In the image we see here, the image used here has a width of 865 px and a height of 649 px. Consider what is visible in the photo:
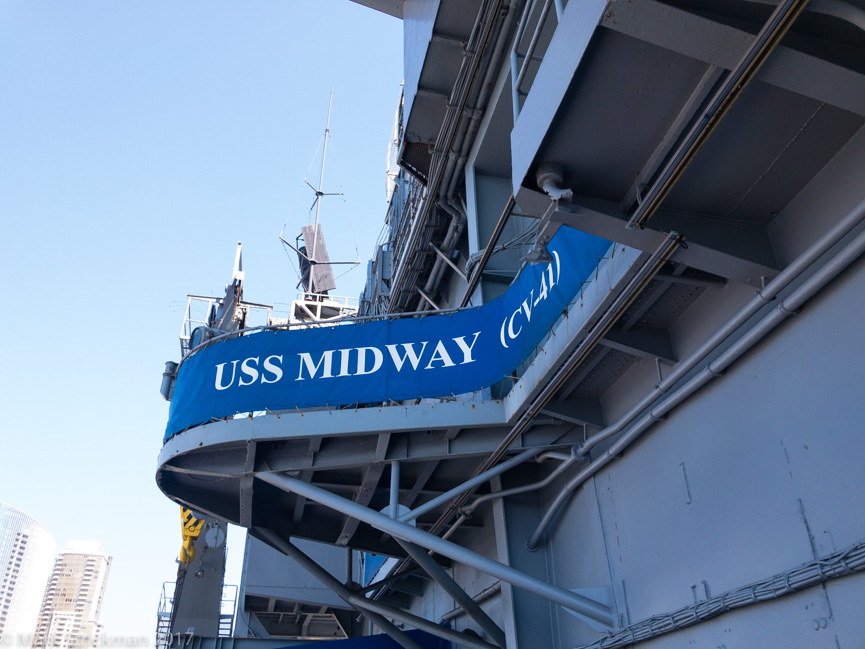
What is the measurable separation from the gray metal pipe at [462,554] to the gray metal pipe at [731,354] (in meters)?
1.58

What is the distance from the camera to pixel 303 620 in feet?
96.9

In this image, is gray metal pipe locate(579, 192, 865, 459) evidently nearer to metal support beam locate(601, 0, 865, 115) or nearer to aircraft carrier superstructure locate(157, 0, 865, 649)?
aircraft carrier superstructure locate(157, 0, 865, 649)

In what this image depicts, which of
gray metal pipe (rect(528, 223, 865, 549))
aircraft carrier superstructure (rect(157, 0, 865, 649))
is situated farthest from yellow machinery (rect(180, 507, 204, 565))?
gray metal pipe (rect(528, 223, 865, 549))

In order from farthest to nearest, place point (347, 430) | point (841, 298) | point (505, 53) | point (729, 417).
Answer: point (505, 53), point (347, 430), point (729, 417), point (841, 298)

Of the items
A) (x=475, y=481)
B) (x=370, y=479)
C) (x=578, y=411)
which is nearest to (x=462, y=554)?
(x=475, y=481)

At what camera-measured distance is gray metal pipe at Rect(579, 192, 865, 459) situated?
5078mm

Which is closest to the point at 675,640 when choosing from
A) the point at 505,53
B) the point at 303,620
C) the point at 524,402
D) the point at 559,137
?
the point at 524,402

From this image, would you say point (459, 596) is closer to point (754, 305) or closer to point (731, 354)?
point (731, 354)

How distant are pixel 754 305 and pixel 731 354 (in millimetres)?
605

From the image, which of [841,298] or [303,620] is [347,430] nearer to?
[841,298]

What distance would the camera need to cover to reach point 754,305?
589 cm

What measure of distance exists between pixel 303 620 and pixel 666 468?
84.9 ft

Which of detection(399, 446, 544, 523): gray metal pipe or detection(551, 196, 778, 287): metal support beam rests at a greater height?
detection(551, 196, 778, 287): metal support beam

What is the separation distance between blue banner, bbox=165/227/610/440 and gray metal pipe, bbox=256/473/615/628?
121 centimetres
